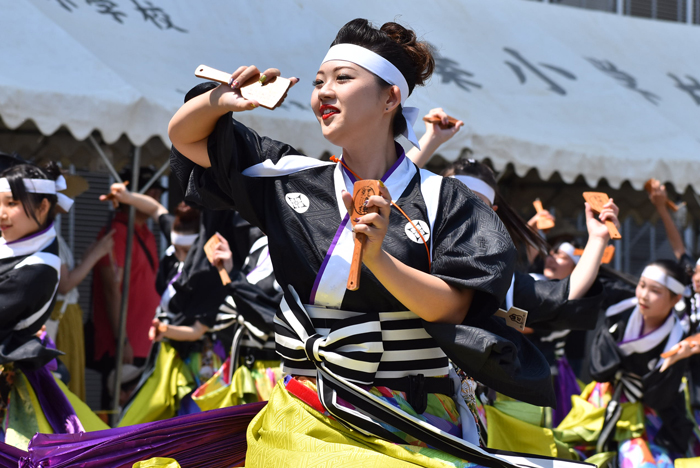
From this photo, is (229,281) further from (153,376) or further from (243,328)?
(153,376)

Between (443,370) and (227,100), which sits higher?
A: (227,100)

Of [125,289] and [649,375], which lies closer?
[649,375]

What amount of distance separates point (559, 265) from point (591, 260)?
2.71 m

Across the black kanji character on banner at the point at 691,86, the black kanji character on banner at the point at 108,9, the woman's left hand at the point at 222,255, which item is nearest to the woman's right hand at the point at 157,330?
the woman's left hand at the point at 222,255

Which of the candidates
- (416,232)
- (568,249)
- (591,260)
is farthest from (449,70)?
(416,232)

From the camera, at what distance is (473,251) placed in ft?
6.07

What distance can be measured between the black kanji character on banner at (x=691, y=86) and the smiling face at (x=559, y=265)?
261 centimetres

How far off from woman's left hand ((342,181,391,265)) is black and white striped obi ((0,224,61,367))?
2053mm

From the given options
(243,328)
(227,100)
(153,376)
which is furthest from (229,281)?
(227,100)

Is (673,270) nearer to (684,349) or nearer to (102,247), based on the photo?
(684,349)

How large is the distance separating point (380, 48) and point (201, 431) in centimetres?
95

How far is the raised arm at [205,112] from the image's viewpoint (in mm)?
1839

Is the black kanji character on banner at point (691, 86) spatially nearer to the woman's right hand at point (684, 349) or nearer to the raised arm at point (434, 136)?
the woman's right hand at point (684, 349)

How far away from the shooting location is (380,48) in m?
2.01
